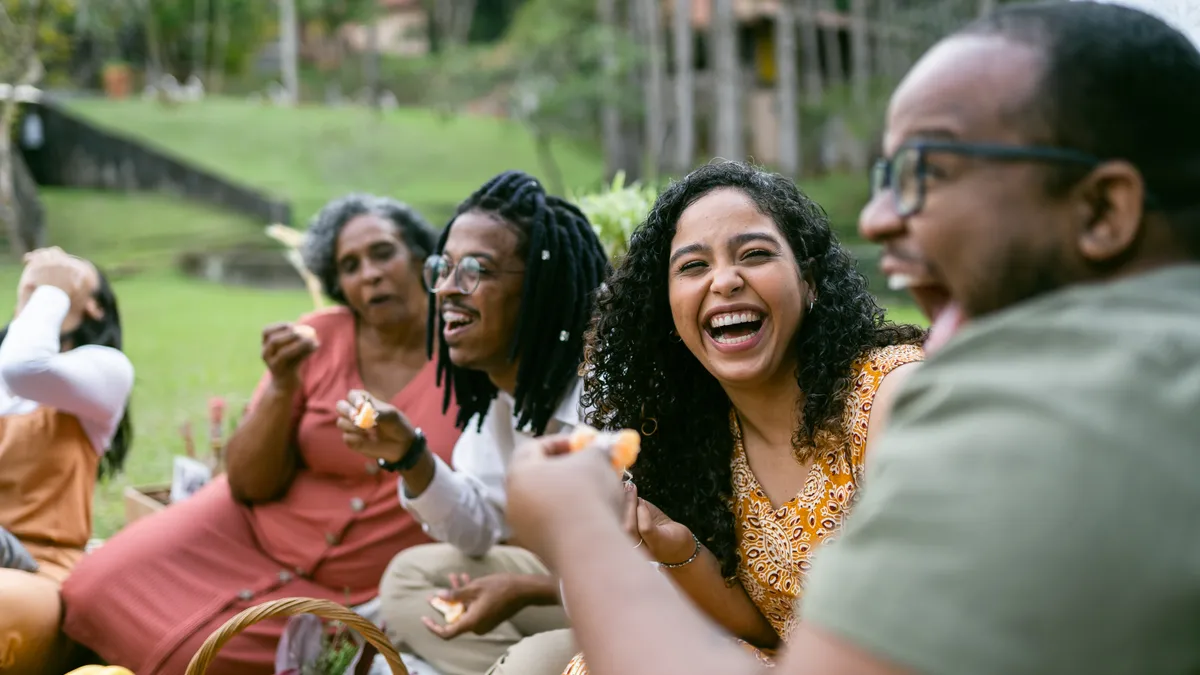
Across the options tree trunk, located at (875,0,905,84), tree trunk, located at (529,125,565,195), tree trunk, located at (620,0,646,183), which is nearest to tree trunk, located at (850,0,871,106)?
tree trunk, located at (875,0,905,84)

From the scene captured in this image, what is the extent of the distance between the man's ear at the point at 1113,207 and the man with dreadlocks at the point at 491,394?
2.03 m

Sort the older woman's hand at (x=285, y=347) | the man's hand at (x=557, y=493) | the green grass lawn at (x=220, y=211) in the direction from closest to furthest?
the man's hand at (x=557, y=493), the older woman's hand at (x=285, y=347), the green grass lawn at (x=220, y=211)

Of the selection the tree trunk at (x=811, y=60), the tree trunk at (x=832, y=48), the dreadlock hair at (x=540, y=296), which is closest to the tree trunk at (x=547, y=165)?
the tree trunk at (x=811, y=60)

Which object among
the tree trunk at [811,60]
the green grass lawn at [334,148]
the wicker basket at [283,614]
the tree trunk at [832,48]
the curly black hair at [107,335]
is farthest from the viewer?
the tree trunk at [832,48]

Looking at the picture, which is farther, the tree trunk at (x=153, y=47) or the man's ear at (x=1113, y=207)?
the tree trunk at (x=153, y=47)

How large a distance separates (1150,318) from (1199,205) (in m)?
0.19

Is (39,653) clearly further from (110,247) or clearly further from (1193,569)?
(110,247)

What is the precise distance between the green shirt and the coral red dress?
272 centimetres

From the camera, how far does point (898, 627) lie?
95 centimetres

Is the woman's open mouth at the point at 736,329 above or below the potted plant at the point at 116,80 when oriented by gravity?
below

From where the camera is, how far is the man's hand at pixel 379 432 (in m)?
2.88

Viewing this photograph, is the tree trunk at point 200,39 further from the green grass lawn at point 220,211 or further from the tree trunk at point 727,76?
the tree trunk at point 727,76

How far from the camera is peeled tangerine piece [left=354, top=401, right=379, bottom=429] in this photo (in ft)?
9.27

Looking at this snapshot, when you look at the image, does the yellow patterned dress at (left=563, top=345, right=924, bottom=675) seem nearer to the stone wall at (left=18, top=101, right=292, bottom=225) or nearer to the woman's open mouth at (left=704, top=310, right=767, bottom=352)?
the woman's open mouth at (left=704, top=310, right=767, bottom=352)
